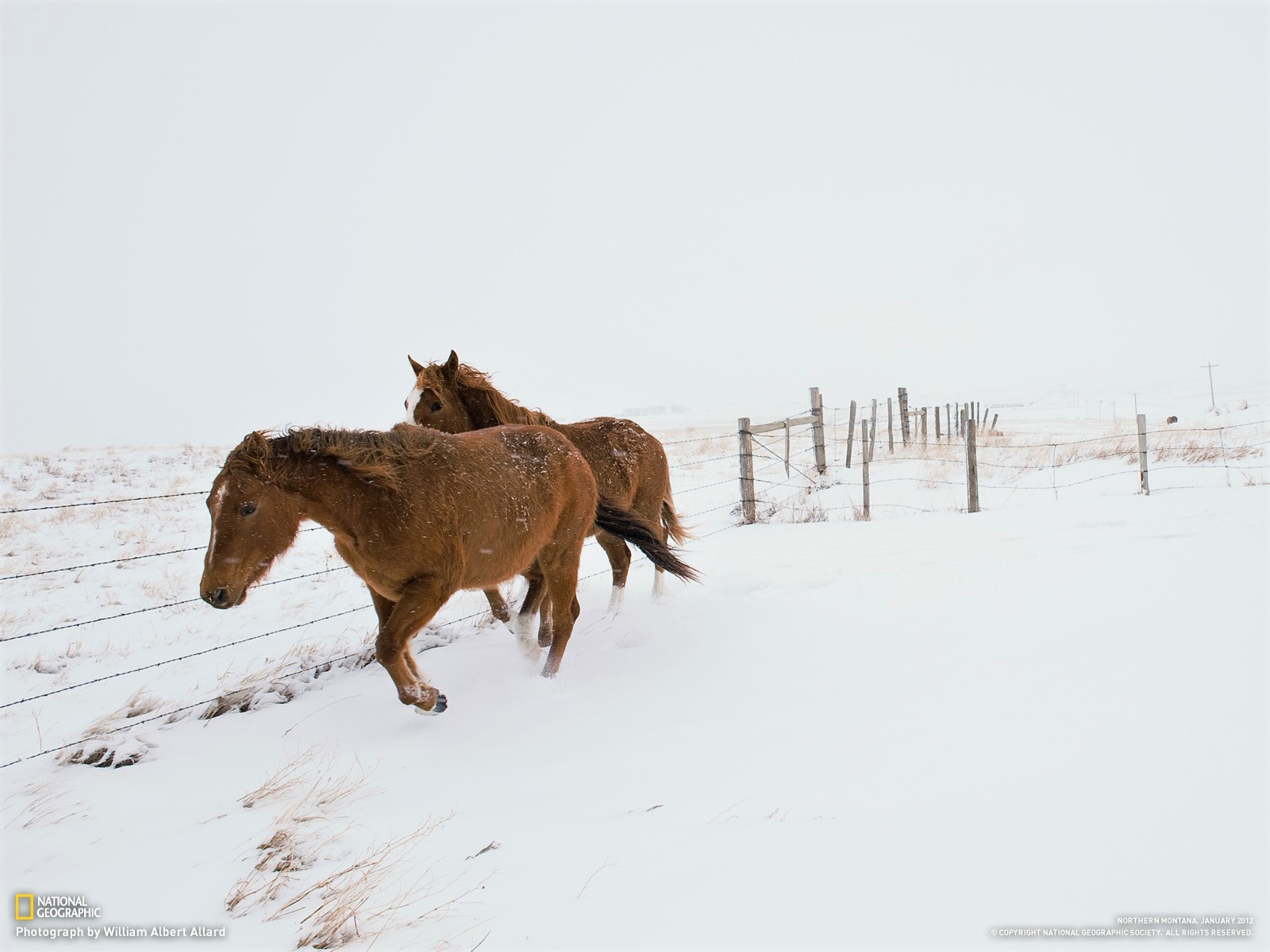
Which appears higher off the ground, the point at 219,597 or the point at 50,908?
the point at 219,597

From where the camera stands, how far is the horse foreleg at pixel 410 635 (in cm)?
354

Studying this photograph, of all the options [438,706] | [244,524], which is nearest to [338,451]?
[244,524]

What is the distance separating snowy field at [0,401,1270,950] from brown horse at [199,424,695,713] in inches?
29.3

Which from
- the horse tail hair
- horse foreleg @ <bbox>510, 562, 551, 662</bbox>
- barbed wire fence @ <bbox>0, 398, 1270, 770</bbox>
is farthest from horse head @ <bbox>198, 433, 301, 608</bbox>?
the horse tail hair

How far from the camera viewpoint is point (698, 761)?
3.09 m

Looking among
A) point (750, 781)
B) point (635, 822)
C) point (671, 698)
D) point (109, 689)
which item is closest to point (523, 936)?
point (635, 822)

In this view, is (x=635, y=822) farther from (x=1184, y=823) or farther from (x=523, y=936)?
(x=1184, y=823)

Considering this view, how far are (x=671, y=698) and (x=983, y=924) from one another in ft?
7.38

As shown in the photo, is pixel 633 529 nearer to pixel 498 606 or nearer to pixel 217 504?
pixel 498 606

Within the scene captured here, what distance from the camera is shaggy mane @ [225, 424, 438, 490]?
3.35 metres

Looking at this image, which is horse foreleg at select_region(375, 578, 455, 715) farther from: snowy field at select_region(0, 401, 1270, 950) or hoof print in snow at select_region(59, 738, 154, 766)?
hoof print in snow at select_region(59, 738, 154, 766)

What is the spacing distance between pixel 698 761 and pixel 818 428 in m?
10.2

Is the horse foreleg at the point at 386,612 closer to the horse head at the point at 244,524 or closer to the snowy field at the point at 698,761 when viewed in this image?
the snowy field at the point at 698,761

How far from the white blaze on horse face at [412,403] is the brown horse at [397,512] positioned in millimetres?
1409
